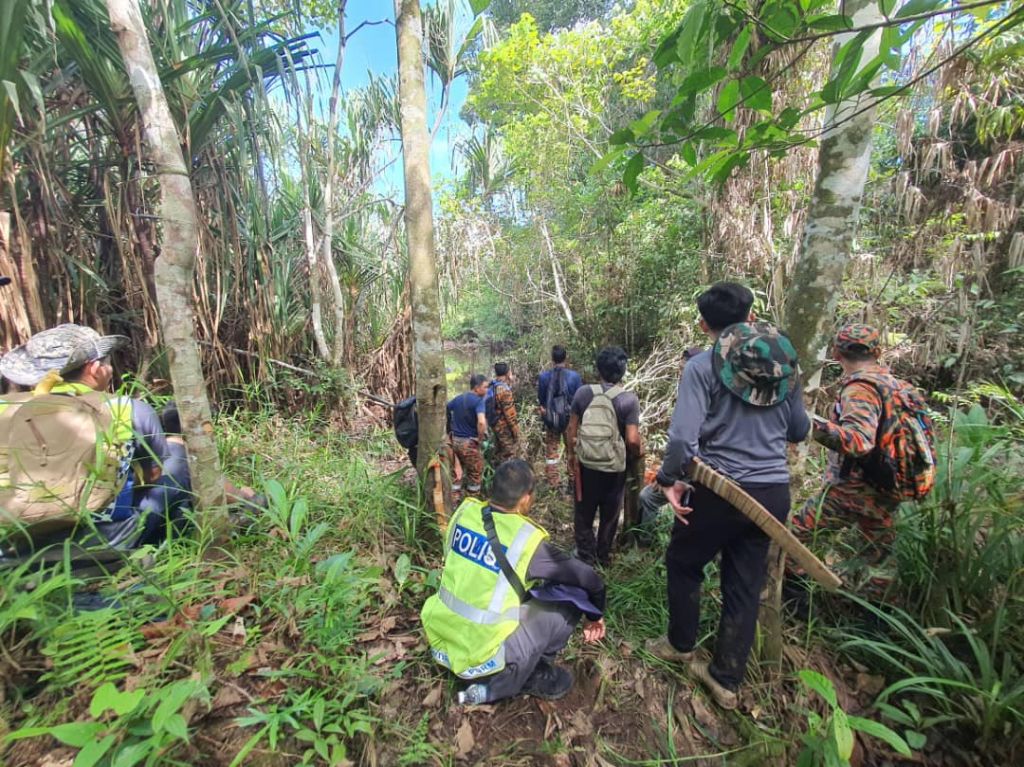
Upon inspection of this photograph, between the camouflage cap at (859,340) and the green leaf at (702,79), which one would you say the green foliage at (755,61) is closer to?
the green leaf at (702,79)

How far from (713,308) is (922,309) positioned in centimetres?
477

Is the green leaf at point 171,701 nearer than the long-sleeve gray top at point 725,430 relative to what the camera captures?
Yes

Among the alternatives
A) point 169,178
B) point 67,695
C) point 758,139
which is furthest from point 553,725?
point 169,178

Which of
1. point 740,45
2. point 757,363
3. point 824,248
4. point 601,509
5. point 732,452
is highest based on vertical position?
point 740,45

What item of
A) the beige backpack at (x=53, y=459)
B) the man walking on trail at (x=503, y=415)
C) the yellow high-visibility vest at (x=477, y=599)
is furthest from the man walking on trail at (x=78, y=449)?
the man walking on trail at (x=503, y=415)

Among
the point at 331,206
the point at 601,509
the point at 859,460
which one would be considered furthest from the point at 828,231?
the point at 331,206

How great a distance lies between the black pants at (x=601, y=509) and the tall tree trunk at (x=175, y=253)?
2210mm

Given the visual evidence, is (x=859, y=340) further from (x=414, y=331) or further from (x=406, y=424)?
(x=406, y=424)

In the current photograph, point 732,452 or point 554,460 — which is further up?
point 732,452

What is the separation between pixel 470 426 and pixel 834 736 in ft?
11.3

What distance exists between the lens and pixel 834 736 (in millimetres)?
1363

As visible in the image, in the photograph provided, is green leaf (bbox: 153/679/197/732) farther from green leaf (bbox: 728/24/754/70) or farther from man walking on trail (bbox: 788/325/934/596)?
man walking on trail (bbox: 788/325/934/596)

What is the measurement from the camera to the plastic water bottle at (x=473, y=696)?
67.4 inches

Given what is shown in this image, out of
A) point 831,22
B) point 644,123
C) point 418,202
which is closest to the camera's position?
point 831,22
